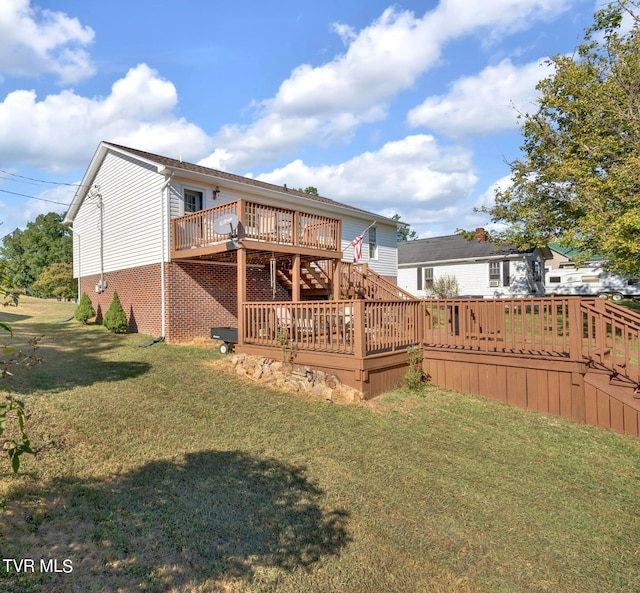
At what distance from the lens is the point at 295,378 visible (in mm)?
7820

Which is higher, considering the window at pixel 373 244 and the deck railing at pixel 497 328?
the window at pixel 373 244

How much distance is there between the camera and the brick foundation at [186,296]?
Answer: 481 inches

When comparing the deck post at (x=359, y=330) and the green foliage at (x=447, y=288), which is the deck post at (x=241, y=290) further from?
the green foliage at (x=447, y=288)

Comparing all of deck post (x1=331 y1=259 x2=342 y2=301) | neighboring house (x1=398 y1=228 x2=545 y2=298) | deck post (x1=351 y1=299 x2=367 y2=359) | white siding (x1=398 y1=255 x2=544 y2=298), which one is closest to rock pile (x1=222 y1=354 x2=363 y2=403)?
deck post (x1=351 y1=299 x2=367 y2=359)

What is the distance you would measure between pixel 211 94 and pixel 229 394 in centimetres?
969

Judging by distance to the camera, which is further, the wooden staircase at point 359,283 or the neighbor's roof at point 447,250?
the neighbor's roof at point 447,250

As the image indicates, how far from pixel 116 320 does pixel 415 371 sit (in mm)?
9612

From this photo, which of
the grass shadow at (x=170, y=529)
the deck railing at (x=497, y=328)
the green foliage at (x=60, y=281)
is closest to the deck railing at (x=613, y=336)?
the deck railing at (x=497, y=328)

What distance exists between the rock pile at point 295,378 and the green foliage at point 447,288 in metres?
18.3

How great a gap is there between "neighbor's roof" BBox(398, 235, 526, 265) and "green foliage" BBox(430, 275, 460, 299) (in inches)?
57.3

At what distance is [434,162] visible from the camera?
3038cm

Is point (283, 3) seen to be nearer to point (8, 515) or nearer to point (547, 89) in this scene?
point (547, 89)

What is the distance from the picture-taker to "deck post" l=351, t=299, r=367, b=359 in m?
7.50

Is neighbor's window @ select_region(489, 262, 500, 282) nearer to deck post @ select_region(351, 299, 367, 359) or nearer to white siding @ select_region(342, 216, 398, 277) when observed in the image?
white siding @ select_region(342, 216, 398, 277)
